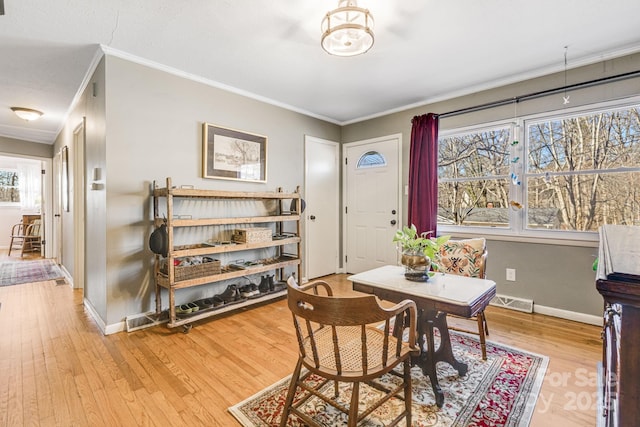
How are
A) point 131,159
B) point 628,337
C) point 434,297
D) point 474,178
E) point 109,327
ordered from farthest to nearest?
point 474,178, point 131,159, point 109,327, point 434,297, point 628,337

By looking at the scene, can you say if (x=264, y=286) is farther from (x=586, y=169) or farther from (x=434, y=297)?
(x=586, y=169)

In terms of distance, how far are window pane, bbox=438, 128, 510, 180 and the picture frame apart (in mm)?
2278

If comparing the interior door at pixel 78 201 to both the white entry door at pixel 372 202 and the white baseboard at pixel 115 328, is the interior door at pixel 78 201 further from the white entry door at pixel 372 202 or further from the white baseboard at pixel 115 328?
the white entry door at pixel 372 202

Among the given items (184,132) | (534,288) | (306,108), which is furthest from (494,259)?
(184,132)

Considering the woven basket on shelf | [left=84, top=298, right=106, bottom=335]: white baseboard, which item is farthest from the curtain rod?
[left=84, top=298, right=106, bottom=335]: white baseboard

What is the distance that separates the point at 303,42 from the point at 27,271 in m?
5.77

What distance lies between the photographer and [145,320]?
2.76m

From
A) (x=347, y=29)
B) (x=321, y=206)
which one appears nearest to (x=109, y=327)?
(x=321, y=206)

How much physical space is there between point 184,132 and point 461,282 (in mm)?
2843

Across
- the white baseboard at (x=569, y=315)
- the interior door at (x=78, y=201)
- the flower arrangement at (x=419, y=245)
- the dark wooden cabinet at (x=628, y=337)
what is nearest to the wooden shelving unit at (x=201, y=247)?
the interior door at (x=78, y=201)

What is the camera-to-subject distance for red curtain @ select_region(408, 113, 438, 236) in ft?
11.9

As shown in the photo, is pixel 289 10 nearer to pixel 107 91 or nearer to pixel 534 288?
pixel 107 91

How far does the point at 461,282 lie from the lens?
6.22 ft

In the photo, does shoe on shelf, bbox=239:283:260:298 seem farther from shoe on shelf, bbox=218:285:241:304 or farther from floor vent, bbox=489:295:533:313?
floor vent, bbox=489:295:533:313
